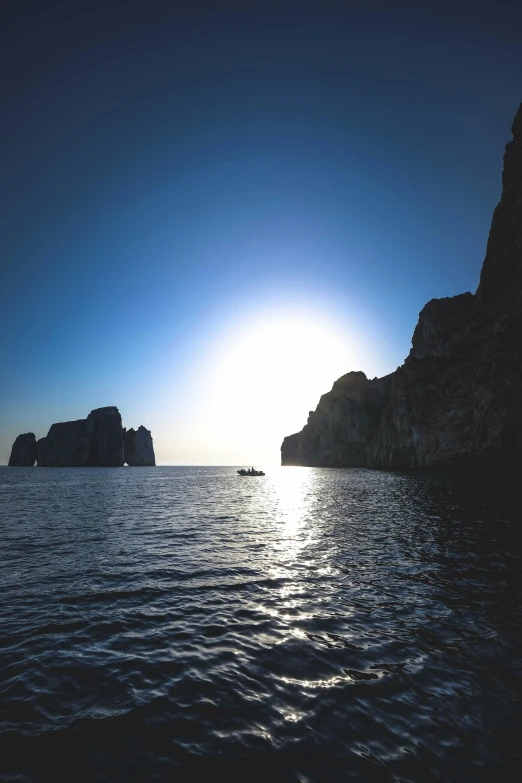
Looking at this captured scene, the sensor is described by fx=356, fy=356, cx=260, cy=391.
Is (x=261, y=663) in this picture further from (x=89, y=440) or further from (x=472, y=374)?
(x=89, y=440)

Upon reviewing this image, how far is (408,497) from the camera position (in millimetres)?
43438

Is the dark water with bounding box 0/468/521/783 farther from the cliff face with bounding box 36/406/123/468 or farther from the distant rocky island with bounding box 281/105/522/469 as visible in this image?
the cliff face with bounding box 36/406/123/468

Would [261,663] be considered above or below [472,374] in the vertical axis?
below

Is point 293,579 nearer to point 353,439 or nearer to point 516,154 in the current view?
point 516,154

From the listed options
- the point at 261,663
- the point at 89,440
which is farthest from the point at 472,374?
the point at 89,440

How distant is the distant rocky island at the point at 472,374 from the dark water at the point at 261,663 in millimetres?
53857

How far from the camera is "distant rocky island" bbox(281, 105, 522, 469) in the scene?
63938 millimetres

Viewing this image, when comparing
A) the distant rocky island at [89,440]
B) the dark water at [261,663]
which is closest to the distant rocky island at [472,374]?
the dark water at [261,663]

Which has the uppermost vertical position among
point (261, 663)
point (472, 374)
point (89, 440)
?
point (472, 374)

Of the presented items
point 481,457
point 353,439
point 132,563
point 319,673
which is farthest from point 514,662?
point 353,439

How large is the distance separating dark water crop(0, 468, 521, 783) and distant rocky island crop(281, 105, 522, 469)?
2120 inches

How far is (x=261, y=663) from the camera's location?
9.35 metres

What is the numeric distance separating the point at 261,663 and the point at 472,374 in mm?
79960

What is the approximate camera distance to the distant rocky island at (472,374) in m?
63.9
